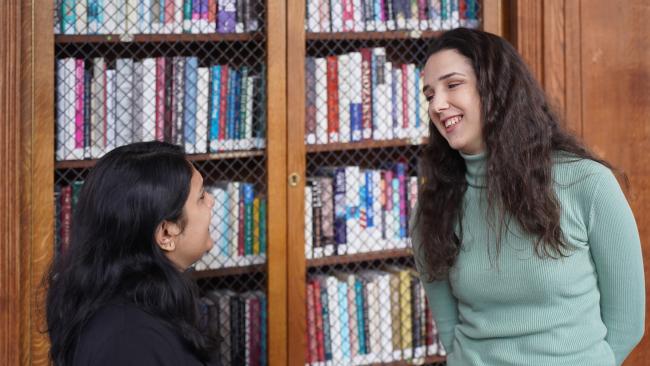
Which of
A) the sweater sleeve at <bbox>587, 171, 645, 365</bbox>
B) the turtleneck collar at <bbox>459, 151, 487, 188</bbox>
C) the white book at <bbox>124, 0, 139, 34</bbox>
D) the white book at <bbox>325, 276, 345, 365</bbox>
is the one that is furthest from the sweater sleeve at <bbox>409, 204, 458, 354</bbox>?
the white book at <bbox>124, 0, 139, 34</bbox>

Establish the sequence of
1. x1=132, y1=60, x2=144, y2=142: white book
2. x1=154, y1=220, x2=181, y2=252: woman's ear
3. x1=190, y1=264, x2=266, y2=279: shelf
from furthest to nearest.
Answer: x1=190, y1=264, x2=266, y2=279: shelf, x1=132, y1=60, x2=144, y2=142: white book, x1=154, y1=220, x2=181, y2=252: woman's ear

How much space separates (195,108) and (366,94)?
0.57 m

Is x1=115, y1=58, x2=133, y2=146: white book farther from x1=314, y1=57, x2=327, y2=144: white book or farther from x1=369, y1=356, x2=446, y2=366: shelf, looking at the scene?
x1=369, y1=356, x2=446, y2=366: shelf

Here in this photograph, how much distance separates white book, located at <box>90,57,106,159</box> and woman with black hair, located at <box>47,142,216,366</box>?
0.95 meters

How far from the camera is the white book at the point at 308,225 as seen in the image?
2.57 meters

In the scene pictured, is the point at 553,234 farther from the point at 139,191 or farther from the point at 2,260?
the point at 2,260

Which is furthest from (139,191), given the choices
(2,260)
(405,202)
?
(405,202)

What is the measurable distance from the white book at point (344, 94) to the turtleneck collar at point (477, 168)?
2.92 feet

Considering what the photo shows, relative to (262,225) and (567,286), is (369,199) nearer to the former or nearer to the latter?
(262,225)

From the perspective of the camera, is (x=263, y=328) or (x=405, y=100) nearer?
(x=263, y=328)

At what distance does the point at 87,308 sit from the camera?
132cm

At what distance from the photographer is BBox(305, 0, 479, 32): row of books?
2.59 m

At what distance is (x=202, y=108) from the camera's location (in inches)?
98.3

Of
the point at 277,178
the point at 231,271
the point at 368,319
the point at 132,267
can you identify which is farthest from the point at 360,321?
the point at 132,267
